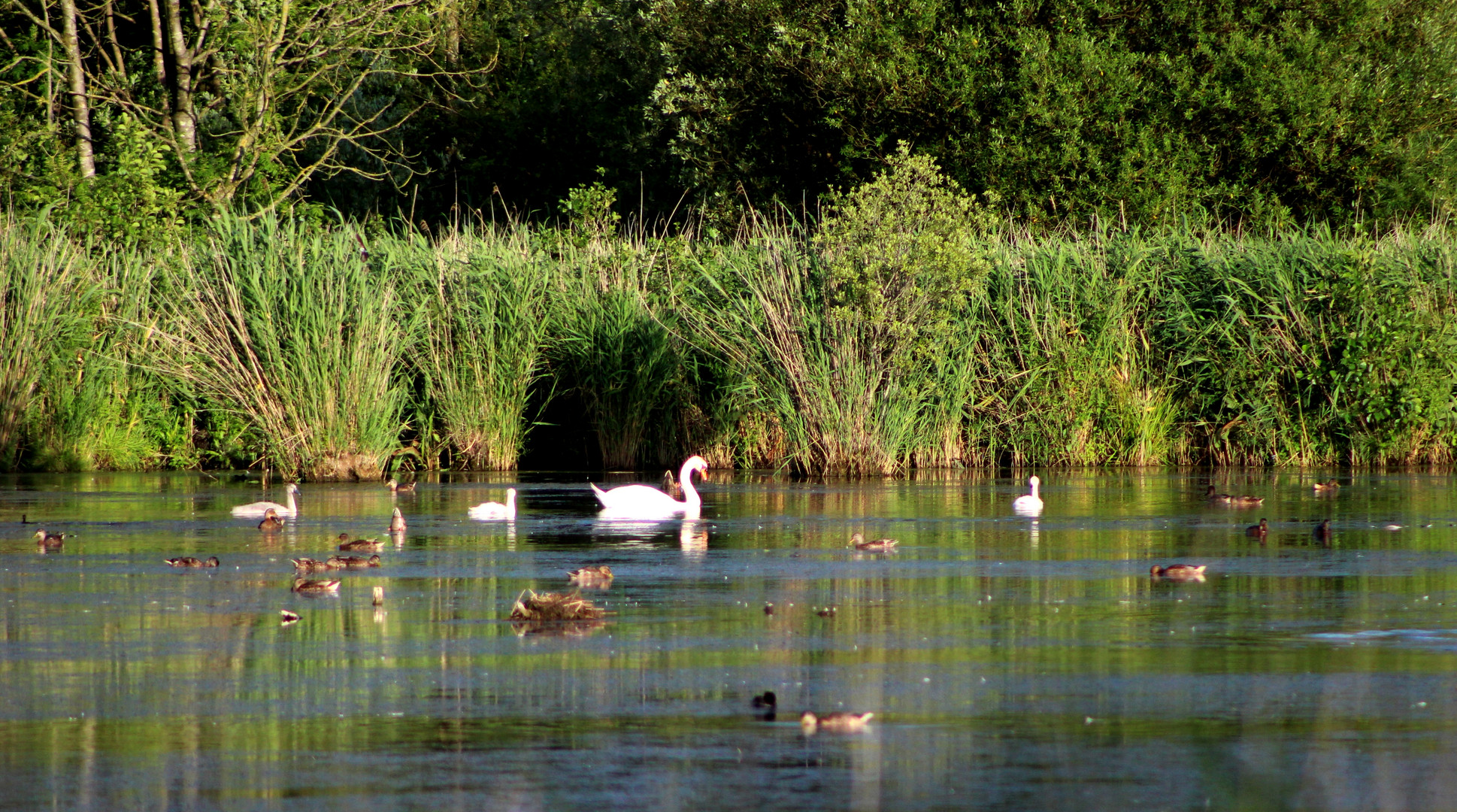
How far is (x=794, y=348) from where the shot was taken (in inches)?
813

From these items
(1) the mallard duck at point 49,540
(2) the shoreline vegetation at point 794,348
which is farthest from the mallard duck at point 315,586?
(2) the shoreline vegetation at point 794,348

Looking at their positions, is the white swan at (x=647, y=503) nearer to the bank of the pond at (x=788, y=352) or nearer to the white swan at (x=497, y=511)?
the white swan at (x=497, y=511)

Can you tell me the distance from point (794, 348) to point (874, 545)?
759cm

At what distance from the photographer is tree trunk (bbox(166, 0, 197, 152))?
31.1m

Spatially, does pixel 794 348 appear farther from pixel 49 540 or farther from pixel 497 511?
pixel 49 540

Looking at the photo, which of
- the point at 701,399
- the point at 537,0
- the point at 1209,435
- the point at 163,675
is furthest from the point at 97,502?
the point at 537,0

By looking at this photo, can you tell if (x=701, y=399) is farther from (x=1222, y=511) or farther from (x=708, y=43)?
(x=708, y=43)

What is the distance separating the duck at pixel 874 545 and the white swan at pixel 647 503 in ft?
10.3

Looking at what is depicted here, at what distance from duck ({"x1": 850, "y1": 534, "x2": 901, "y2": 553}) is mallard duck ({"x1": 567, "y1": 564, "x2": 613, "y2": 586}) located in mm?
2299

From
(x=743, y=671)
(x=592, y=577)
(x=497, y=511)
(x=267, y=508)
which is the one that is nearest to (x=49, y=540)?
(x=267, y=508)

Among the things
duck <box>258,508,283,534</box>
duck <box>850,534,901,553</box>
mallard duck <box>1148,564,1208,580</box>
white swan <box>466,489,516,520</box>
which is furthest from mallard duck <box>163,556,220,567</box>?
mallard duck <box>1148,564,1208,580</box>

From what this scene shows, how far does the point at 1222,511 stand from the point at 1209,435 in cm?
633

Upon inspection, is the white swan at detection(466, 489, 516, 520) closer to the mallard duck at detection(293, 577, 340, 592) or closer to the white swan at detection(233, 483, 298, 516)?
the white swan at detection(233, 483, 298, 516)

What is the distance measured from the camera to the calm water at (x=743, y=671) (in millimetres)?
6488
